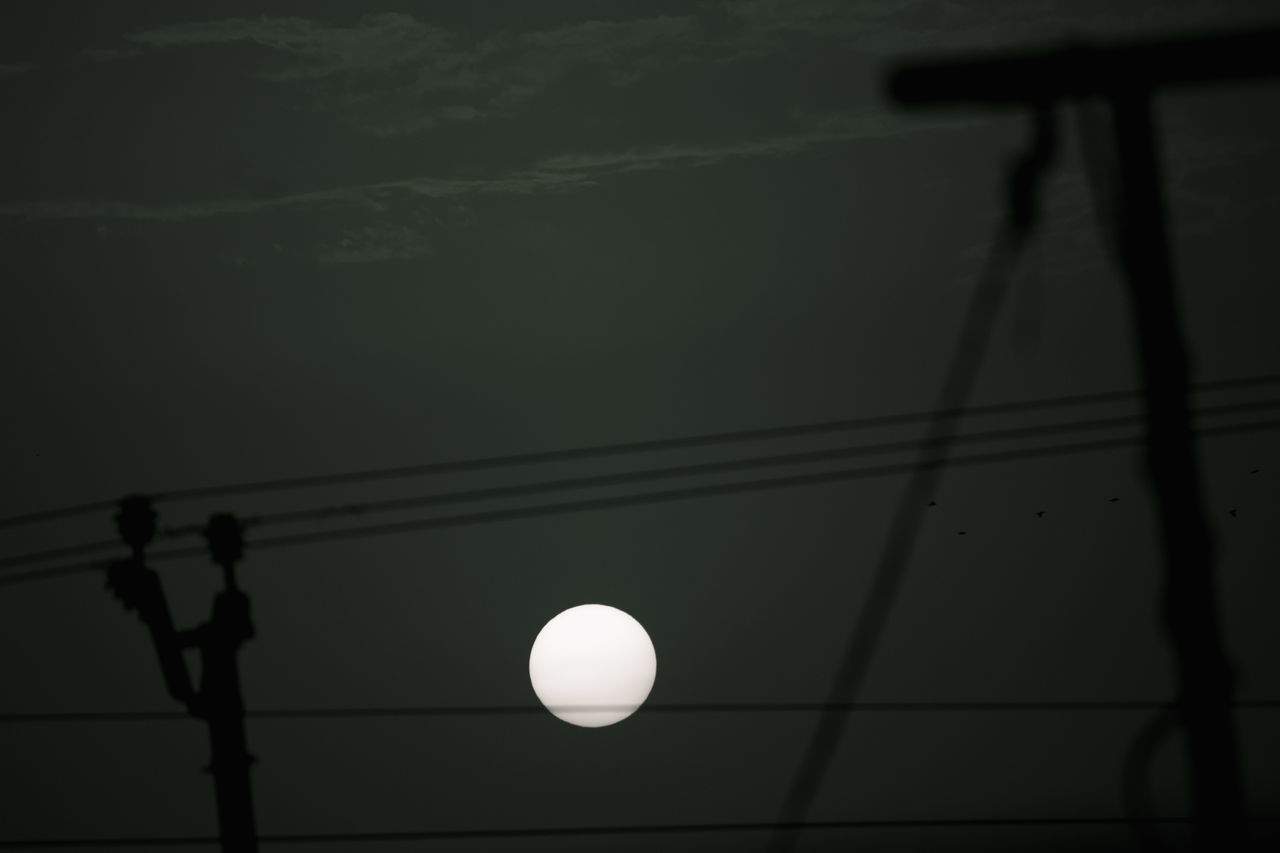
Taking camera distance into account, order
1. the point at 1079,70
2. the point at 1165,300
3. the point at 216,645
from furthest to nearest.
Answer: the point at 216,645 < the point at 1079,70 < the point at 1165,300

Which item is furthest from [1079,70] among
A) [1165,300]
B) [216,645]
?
[216,645]

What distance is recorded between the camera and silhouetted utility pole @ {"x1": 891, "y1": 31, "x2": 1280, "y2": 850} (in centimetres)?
589

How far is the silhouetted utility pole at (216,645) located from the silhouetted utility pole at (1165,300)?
733 cm

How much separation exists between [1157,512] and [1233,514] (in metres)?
25.3

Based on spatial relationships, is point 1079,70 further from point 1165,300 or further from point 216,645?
point 216,645

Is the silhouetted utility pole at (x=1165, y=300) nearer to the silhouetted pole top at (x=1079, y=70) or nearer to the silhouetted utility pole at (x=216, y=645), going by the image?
the silhouetted pole top at (x=1079, y=70)

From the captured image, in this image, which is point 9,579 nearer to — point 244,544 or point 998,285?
point 244,544

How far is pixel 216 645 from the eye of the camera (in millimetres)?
11133

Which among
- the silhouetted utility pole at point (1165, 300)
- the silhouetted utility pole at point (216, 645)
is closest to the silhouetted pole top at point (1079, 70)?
the silhouetted utility pole at point (1165, 300)

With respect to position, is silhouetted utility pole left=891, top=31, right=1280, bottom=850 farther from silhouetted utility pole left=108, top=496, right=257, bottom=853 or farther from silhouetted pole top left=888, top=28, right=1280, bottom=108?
silhouetted utility pole left=108, top=496, right=257, bottom=853

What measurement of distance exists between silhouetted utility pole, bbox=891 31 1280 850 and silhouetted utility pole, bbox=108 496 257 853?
24.0ft

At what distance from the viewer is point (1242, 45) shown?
6.32m

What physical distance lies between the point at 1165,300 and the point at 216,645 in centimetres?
802

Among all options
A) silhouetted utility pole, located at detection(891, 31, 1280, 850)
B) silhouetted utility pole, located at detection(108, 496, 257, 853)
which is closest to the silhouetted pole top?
silhouetted utility pole, located at detection(891, 31, 1280, 850)
